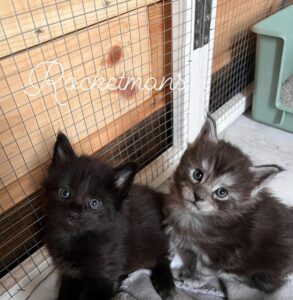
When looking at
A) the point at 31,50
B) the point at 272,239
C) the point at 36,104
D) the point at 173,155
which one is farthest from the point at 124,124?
the point at 272,239

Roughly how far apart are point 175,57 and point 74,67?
47 centimetres

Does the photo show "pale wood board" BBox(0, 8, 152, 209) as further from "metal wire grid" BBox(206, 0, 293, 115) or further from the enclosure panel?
"metal wire grid" BBox(206, 0, 293, 115)

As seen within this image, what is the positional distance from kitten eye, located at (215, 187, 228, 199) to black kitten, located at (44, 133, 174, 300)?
0.87 feet

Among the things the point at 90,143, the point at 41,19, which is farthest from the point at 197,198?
the point at 41,19

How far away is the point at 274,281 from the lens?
1.21 m

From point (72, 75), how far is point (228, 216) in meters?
0.71

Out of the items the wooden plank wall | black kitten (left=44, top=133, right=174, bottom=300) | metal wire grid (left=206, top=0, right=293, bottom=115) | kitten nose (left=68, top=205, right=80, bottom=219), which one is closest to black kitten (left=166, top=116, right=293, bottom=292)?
black kitten (left=44, top=133, right=174, bottom=300)

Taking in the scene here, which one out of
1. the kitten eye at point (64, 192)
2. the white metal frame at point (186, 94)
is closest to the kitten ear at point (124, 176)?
the kitten eye at point (64, 192)

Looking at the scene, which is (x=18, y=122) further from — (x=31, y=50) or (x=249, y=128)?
(x=249, y=128)

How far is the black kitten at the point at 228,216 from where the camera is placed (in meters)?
1.07

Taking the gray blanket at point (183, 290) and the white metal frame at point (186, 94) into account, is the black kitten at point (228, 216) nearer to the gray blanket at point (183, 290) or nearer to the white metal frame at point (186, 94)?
the gray blanket at point (183, 290)

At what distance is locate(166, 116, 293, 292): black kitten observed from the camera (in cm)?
107

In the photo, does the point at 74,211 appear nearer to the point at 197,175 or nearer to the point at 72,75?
the point at 197,175

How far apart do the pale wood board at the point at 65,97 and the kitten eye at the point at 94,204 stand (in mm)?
356
